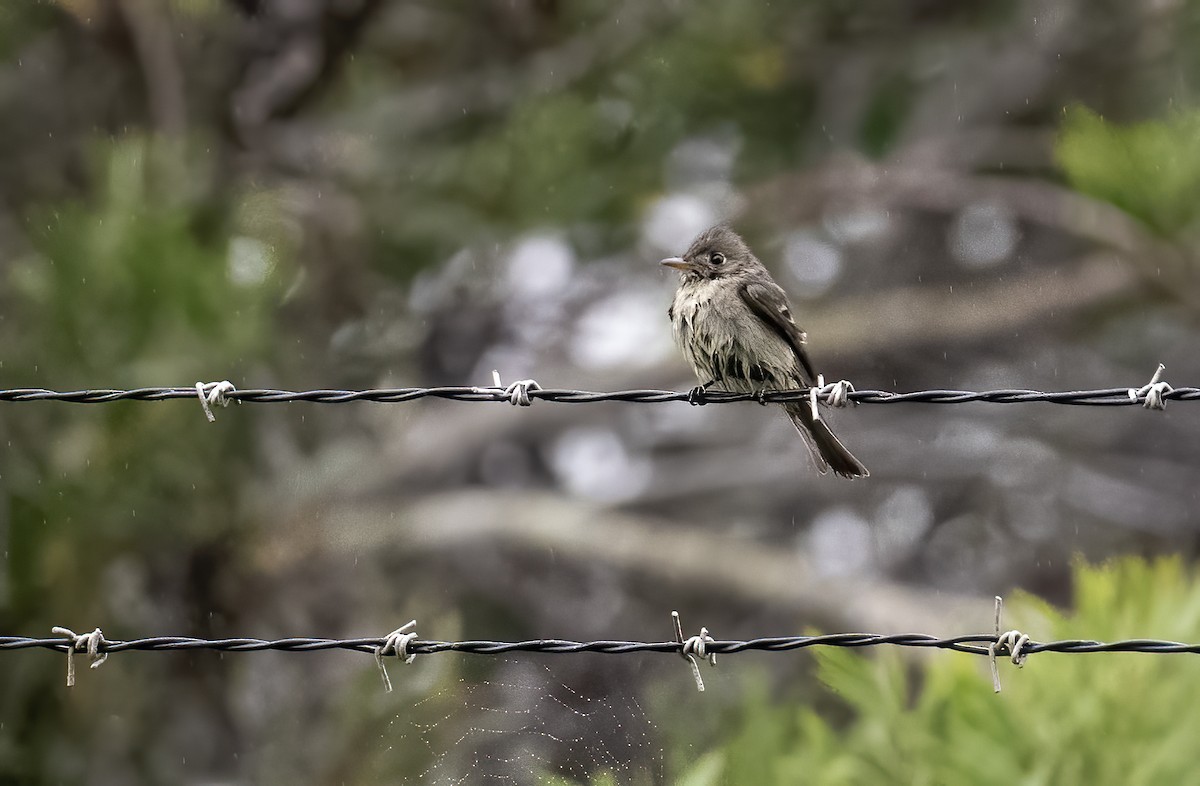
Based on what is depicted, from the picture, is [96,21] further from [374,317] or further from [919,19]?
[919,19]

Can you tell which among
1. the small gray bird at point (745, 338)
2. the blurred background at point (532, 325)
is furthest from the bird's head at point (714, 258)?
the blurred background at point (532, 325)

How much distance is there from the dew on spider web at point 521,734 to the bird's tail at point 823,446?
43.9 inches

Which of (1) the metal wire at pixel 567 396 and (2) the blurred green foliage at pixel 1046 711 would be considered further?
(2) the blurred green foliage at pixel 1046 711

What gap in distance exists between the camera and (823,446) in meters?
5.55

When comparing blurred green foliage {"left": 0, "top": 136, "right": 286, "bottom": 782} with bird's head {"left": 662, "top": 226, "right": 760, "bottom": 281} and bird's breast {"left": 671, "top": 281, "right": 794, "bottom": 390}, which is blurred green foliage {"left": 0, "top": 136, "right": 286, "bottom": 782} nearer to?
bird's head {"left": 662, "top": 226, "right": 760, "bottom": 281}

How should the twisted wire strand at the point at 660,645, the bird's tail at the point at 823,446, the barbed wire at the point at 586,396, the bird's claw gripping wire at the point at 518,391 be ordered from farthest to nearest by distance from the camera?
the bird's tail at the point at 823,446 < the bird's claw gripping wire at the point at 518,391 < the barbed wire at the point at 586,396 < the twisted wire strand at the point at 660,645

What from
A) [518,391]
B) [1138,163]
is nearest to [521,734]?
[518,391]

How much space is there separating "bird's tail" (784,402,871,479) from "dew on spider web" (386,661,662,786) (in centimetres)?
112

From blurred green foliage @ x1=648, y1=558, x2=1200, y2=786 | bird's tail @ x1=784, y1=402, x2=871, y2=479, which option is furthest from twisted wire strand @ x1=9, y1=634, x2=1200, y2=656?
bird's tail @ x1=784, y1=402, x2=871, y2=479

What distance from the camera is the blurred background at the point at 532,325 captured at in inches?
269

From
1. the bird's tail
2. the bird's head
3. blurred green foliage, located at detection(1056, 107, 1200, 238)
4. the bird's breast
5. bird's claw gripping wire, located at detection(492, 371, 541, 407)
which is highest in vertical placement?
blurred green foliage, located at detection(1056, 107, 1200, 238)

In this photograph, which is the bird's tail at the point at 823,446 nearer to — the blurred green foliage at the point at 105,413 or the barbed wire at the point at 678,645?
the barbed wire at the point at 678,645

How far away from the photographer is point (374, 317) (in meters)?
9.73

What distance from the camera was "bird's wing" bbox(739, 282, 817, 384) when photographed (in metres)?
5.81
